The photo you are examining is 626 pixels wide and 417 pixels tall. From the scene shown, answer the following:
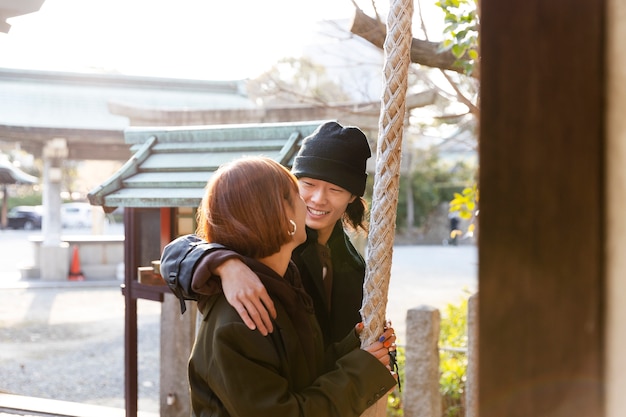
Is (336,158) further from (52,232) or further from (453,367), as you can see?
(52,232)

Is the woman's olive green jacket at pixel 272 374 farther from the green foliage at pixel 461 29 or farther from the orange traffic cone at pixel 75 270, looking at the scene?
the orange traffic cone at pixel 75 270

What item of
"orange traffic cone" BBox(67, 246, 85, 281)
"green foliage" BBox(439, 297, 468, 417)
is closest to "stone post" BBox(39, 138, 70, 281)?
Result: "orange traffic cone" BBox(67, 246, 85, 281)

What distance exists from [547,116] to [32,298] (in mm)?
12533

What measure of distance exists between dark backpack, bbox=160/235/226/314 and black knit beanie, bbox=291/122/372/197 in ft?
1.29

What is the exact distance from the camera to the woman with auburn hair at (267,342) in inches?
47.7

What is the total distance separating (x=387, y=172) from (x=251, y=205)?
1.03ft

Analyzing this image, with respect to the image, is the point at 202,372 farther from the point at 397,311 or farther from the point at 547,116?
the point at 397,311

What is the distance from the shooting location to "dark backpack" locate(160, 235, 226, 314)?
1384mm

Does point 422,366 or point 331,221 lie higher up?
point 331,221

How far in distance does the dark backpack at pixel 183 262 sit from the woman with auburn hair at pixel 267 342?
33mm

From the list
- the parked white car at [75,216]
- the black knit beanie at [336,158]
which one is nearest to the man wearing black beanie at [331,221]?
the black knit beanie at [336,158]

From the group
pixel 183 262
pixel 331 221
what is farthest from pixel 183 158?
pixel 183 262

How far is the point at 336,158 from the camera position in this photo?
1791 millimetres

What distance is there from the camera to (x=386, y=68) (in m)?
1.45
